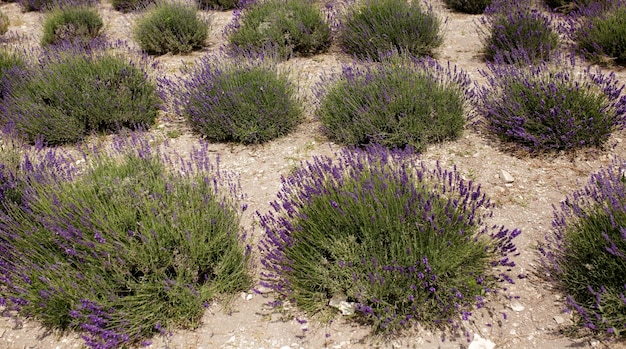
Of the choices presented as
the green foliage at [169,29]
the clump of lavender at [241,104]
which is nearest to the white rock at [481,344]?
the clump of lavender at [241,104]

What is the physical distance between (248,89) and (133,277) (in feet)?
8.61

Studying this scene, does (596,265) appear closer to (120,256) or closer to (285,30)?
(120,256)

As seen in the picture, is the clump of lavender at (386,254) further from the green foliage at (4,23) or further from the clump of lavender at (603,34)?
the green foliage at (4,23)

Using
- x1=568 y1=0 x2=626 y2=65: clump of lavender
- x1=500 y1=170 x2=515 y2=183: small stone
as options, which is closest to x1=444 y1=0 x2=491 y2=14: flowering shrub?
x1=568 y1=0 x2=626 y2=65: clump of lavender

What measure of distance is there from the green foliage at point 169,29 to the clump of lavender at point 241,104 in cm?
238

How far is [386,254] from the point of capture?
2.91 meters

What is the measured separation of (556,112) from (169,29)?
5.65 m

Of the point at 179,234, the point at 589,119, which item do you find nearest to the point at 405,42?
the point at 589,119

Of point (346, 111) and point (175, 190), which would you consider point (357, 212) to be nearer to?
point (175, 190)

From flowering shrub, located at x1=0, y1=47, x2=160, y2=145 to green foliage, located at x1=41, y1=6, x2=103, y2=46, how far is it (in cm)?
245

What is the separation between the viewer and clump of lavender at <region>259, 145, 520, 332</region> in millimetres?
2904

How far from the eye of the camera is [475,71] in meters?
6.36

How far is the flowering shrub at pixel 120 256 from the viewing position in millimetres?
2973

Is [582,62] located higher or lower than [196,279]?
higher
